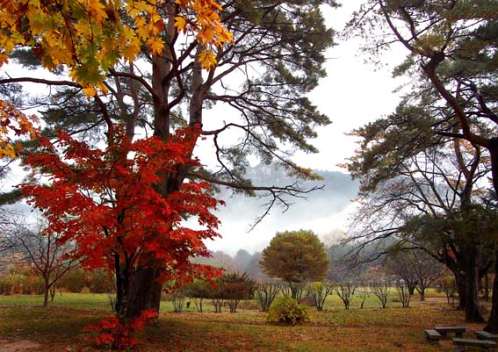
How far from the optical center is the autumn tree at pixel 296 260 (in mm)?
29172

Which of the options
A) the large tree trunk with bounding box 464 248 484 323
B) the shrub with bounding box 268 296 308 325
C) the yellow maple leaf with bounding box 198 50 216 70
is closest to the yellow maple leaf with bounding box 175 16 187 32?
the yellow maple leaf with bounding box 198 50 216 70

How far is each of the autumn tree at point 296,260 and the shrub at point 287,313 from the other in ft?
60.5

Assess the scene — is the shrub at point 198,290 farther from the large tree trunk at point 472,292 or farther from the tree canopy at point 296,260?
the large tree trunk at point 472,292

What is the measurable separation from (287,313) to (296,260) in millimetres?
18927

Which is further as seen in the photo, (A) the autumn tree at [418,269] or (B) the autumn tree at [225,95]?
(A) the autumn tree at [418,269]

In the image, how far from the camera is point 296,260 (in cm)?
2922

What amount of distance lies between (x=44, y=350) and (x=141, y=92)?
298 inches

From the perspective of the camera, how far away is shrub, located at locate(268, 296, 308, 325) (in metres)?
10.6

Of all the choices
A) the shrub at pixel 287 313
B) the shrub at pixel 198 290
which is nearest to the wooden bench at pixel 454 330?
the shrub at pixel 287 313

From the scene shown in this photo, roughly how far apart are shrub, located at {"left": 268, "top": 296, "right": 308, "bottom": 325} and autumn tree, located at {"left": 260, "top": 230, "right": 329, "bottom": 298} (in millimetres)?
18454

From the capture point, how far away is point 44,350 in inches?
245

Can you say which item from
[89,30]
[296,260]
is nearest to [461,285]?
[296,260]

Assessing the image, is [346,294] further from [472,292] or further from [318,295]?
[472,292]

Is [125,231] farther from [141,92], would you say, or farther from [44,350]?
[141,92]
